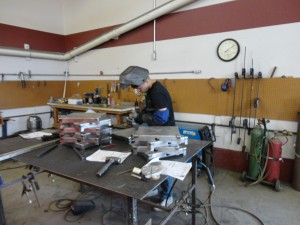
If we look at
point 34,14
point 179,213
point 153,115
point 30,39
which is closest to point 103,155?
point 153,115

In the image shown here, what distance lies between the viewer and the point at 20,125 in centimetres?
448

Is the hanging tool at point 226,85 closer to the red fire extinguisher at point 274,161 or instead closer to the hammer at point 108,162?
the red fire extinguisher at point 274,161

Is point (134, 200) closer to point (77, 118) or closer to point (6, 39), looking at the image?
point (77, 118)

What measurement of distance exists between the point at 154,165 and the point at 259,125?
82.0 inches

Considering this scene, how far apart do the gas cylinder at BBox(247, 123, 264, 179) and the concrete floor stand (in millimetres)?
185

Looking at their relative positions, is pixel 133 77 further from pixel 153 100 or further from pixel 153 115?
pixel 153 115

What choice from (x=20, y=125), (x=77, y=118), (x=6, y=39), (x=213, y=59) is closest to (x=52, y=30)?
(x=6, y=39)

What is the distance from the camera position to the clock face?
299 cm

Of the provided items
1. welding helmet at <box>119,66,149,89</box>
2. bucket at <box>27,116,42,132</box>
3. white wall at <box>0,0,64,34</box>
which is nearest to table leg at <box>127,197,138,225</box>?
welding helmet at <box>119,66,149,89</box>

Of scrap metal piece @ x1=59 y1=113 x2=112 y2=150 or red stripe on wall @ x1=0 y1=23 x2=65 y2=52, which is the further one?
red stripe on wall @ x1=0 y1=23 x2=65 y2=52

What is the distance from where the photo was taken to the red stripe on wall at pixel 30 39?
417 cm

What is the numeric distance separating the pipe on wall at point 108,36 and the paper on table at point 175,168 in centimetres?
263

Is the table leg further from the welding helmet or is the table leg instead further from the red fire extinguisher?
the red fire extinguisher

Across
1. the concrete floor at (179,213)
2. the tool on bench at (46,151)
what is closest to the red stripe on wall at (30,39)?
the concrete floor at (179,213)
